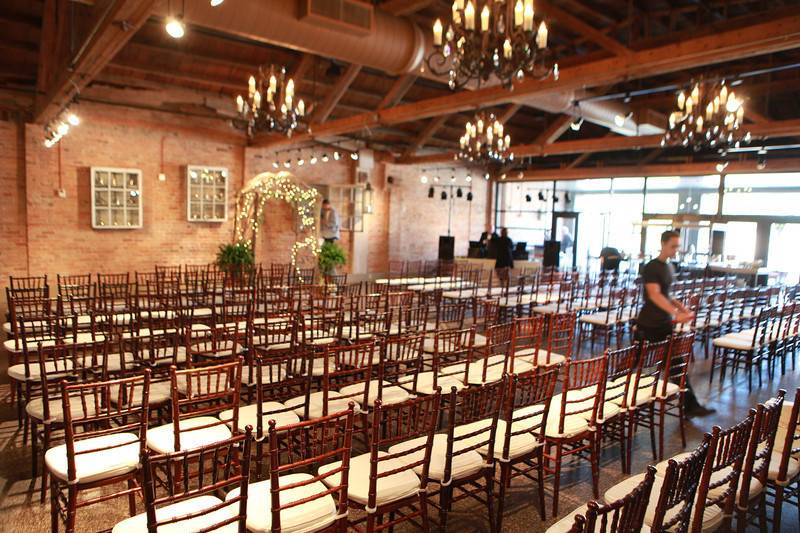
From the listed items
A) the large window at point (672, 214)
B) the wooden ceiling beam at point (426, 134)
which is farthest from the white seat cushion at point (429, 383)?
the large window at point (672, 214)

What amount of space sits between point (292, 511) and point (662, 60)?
5591 millimetres

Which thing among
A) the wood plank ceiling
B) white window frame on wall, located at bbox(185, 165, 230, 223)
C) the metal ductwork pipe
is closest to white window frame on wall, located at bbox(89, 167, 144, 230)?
white window frame on wall, located at bbox(185, 165, 230, 223)

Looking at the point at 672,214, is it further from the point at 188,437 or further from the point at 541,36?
the point at 188,437

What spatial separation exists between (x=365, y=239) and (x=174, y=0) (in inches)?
425

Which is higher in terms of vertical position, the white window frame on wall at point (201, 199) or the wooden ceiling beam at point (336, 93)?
the wooden ceiling beam at point (336, 93)

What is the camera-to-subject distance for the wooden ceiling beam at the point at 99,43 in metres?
4.59

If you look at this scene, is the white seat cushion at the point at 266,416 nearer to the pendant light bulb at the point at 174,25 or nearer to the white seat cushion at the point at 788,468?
the white seat cushion at the point at 788,468

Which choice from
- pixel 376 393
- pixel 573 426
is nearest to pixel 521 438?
pixel 573 426

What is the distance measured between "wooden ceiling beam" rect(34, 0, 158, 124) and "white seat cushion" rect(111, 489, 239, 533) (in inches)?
152

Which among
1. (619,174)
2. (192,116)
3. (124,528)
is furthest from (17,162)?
(619,174)

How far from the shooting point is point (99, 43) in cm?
537

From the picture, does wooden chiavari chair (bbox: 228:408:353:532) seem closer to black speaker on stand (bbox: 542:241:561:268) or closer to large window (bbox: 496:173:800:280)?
large window (bbox: 496:173:800:280)

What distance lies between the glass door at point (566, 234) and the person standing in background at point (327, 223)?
340 inches

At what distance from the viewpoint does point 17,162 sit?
995 centimetres
